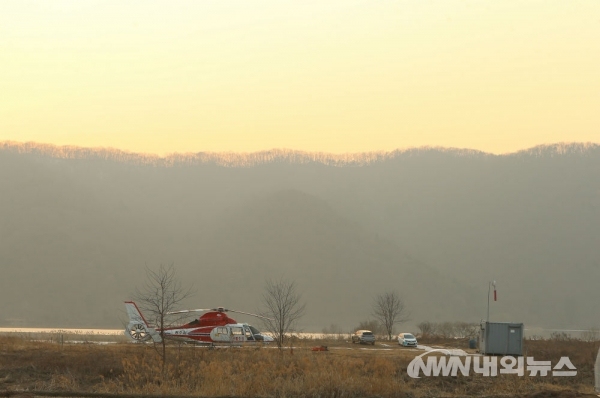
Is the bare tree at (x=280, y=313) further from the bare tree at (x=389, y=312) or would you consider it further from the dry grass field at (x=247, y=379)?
the bare tree at (x=389, y=312)

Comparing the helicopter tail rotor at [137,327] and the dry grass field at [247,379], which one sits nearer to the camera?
the dry grass field at [247,379]

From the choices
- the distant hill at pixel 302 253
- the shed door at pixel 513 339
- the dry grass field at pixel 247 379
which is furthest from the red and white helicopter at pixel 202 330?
the distant hill at pixel 302 253

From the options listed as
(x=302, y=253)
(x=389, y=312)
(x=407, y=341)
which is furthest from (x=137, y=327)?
(x=302, y=253)

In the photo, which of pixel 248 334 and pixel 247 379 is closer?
pixel 247 379

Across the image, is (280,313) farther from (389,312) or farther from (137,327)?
(389,312)

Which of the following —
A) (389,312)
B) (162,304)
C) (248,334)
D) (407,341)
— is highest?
(162,304)

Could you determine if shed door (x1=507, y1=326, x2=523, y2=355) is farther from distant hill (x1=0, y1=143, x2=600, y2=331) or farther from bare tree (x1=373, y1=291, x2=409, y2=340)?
distant hill (x1=0, y1=143, x2=600, y2=331)

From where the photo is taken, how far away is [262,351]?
128 ft

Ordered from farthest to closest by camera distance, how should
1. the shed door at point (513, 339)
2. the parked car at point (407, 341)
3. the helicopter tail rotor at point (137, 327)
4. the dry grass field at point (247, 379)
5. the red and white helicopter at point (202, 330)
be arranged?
the parked car at point (407, 341) < the helicopter tail rotor at point (137, 327) < the shed door at point (513, 339) < the red and white helicopter at point (202, 330) < the dry grass field at point (247, 379)

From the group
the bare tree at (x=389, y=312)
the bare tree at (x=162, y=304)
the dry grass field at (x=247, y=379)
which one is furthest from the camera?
the bare tree at (x=389, y=312)

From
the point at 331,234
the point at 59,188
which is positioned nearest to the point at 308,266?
the point at 331,234

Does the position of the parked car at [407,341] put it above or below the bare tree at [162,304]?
below

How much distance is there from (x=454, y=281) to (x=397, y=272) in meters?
13.9

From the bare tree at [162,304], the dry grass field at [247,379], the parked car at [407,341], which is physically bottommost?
the parked car at [407,341]
